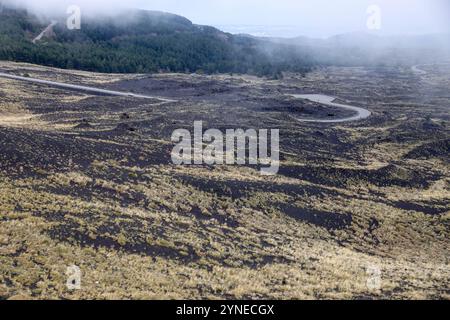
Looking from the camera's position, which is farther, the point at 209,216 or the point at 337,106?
the point at 337,106

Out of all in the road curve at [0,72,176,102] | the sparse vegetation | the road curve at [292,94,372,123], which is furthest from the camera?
the road curve at [0,72,176,102]

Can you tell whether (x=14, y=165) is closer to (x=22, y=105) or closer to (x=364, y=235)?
(x=364, y=235)

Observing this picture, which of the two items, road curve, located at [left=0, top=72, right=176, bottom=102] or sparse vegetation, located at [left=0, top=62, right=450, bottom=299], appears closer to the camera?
sparse vegetation, located at [left=0, top=62, right=450, bottom=299]

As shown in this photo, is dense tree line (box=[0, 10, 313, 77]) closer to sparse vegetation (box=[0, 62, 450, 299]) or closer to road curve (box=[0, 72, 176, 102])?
road curve (box=[0, 72, 176, 102])

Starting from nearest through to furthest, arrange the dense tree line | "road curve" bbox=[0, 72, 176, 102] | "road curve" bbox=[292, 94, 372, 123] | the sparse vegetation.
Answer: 1. the sparse vegetation
2. "road curve" bbox=[292, 94, 372, 123]
3. "road curve" bbox=[0, 72, 176, 102]
4. the dense tree line

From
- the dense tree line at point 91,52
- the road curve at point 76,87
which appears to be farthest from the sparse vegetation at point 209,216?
the dense tree line at point 91,52

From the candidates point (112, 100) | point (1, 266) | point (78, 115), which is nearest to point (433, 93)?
point (112, 100)

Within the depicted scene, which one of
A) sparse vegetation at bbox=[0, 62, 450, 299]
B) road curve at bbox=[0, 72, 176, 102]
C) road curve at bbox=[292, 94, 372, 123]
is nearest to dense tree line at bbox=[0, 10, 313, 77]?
road curve at bbox=[0, 72, 176, 102]

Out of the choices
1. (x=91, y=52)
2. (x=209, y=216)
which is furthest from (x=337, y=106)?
(x=91, y=52)

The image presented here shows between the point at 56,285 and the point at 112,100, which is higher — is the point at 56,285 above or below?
below

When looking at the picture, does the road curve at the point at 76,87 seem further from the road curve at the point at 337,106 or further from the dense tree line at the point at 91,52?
the dense tree line at the point at 91,52

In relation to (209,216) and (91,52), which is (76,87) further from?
(209,216)
